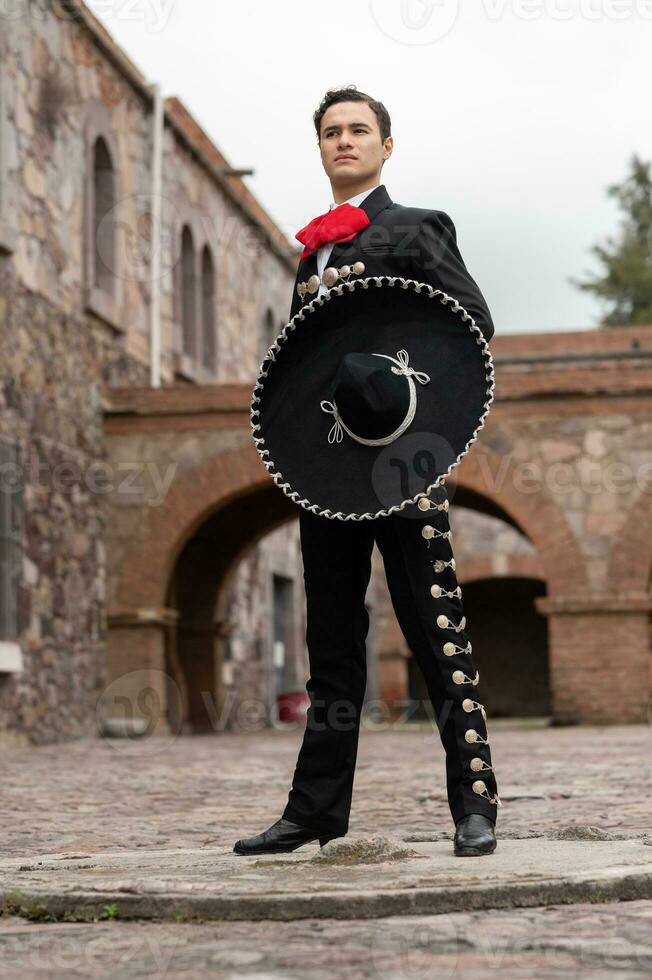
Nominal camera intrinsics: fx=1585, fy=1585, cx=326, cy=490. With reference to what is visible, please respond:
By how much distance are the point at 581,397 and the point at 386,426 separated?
421 inches

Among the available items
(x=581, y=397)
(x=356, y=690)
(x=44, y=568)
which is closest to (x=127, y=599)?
(x=44, y=568)

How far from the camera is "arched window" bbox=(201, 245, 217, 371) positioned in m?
18.6

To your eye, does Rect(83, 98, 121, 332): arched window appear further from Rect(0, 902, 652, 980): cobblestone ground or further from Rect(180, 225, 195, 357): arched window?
Rect(0, 902, 652, 980): cobblestone ground

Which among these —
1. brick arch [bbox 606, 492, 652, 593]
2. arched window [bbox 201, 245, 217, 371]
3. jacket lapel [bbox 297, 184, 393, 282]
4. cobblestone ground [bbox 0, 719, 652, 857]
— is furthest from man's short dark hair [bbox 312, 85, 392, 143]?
arched window [bbox 201, 245, 217, 371]

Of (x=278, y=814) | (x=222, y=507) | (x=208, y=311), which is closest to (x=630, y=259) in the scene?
(x=208, y=311)

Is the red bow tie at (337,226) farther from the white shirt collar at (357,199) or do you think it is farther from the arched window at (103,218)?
the arched window at (103,218)

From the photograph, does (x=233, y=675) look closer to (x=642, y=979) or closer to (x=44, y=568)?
(x=44, y=568)

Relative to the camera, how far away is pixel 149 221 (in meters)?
16.0

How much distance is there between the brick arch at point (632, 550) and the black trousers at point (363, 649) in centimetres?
1051

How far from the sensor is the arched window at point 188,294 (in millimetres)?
17797

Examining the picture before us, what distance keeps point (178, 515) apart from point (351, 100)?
10650 millimetres

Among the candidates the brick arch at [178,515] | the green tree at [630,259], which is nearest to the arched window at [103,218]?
the brick arch at [178,515]

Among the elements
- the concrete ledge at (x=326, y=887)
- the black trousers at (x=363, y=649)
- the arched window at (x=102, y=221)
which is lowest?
the concrete ledge at (x=326, y=887)

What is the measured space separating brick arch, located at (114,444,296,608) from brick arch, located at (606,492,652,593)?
3.25 meters
